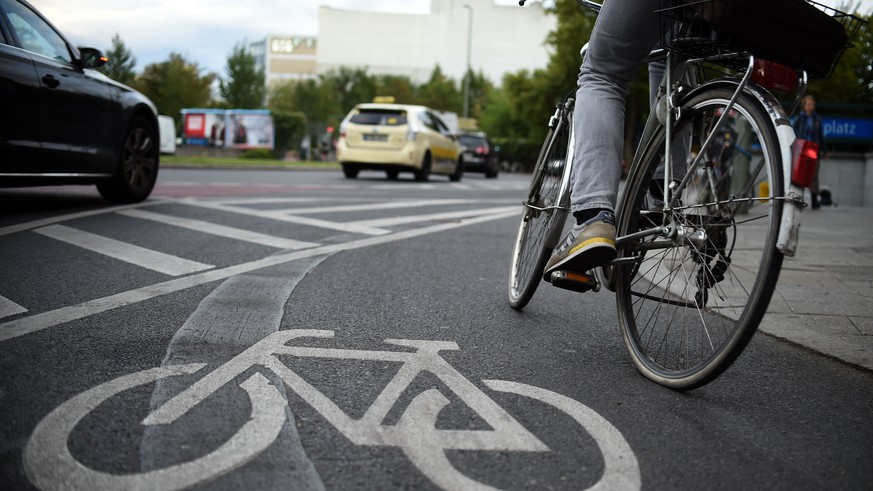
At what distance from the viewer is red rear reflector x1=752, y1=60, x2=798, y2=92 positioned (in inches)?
101

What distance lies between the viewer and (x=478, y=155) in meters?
29.5

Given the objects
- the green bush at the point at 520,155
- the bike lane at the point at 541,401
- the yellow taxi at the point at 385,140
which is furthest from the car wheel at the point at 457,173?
the green bush at the point at 520,155

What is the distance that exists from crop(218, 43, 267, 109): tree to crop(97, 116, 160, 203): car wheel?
5366 centimetres

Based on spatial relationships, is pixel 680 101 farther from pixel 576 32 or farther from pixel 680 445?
pixel 576 32

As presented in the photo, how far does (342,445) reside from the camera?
2.10 metres

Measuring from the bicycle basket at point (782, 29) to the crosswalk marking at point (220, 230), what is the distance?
3808mm

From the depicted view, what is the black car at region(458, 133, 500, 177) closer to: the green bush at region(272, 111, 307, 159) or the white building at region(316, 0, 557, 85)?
the green bush at region(272, 111, 307, 159)

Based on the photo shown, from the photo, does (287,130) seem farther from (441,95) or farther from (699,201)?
(699,201)

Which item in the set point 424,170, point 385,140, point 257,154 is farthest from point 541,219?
point 257,154

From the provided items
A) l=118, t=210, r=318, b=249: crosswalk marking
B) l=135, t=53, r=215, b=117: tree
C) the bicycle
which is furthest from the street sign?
l=135, t=53, r=215, b=117: tree

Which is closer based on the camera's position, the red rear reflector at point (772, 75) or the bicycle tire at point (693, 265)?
the bicycle tire at point (693, 265)

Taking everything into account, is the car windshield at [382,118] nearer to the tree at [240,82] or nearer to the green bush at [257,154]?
the green bush at [257,154]

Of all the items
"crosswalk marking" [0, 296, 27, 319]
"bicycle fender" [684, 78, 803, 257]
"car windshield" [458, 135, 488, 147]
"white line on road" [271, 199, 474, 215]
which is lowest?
"crosswalk marking" [0, 296, 27, 319]

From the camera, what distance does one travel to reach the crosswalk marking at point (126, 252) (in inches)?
185
